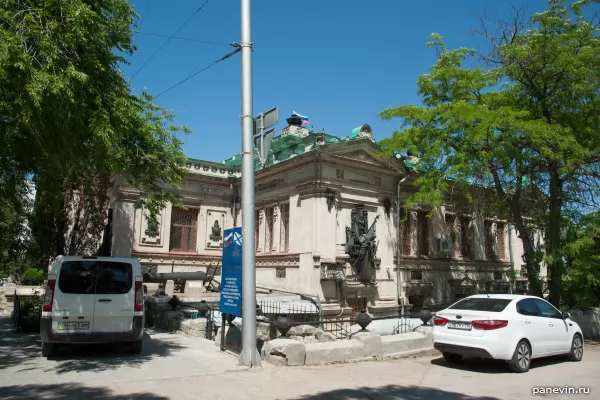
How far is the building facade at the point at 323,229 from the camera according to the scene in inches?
782

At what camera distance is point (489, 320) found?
8914mm

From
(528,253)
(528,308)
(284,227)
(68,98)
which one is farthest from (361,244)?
(68,98)

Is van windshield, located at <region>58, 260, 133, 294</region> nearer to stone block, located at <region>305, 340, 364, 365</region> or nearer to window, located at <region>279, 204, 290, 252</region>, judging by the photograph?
stone block, located at <region>305, 340, 364, 365</region>

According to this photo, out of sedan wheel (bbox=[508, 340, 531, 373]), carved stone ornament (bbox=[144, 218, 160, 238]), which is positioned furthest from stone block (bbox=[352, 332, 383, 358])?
carved stone ornament (bbox=[144, 218, 160, 238])

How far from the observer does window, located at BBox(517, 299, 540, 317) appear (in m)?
9.50

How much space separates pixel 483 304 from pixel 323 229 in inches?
406

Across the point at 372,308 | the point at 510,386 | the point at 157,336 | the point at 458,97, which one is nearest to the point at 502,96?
the point at 458,97

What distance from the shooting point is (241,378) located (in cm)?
782

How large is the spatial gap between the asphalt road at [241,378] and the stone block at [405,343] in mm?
423

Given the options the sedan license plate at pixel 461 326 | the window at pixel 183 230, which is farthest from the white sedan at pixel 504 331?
the window at pixel 183 230

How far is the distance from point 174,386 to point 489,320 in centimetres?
590

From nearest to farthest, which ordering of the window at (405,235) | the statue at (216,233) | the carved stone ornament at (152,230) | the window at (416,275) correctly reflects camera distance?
the carved stone ornament at (152,230), the window at (416,275), the statue at (216,233), the window at (405,235)

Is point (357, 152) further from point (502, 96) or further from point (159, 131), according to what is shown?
point (159, 131)

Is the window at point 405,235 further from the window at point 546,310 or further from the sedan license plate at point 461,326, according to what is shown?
the sedan license plate at point 461,326
